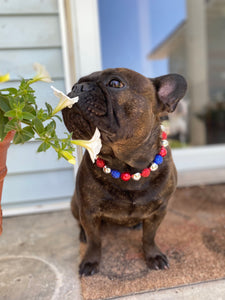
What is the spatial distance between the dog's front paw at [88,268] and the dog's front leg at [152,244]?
286 mm

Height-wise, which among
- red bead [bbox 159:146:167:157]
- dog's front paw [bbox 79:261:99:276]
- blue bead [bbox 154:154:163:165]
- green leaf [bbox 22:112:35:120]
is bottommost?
dog's front paw [bbox 79:261:99:276]

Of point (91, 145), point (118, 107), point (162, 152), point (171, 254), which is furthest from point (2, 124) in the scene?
point (171, 254)

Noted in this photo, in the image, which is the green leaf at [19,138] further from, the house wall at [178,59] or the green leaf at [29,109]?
the house wall at [178,59]

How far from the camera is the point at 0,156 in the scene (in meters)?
1.01

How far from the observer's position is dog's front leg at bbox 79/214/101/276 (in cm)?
141

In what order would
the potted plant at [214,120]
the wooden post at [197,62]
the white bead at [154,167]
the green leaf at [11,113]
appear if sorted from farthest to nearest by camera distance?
the wooden post at [197,62] → the potted plant at [214,120] → the white bead at [154,167] → the green leaf at [11,113]

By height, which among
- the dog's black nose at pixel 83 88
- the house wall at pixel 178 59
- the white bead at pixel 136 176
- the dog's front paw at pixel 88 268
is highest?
the house wall at pixel 178 59

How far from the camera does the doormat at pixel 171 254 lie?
1.32 metres

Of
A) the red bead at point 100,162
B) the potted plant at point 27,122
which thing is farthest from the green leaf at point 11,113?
the red bead at point 100,162

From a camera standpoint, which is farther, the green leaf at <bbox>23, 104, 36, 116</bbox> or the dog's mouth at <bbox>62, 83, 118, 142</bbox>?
the dog's mouth at <bbox>62, 83, 118, 142</bbox>

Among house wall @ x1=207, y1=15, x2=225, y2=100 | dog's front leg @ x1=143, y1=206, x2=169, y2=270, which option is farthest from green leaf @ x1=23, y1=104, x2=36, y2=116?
house wall @ x1=207, y1=15, x2=225, y2=100

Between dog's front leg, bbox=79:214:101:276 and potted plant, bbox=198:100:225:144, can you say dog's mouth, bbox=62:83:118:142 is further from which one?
potted plant, bbox=198:100:225:144

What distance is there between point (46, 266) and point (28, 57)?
1548mm

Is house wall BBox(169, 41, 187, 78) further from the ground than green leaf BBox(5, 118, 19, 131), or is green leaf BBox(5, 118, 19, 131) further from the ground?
house wall BBox(169, 41, 187, 78)
